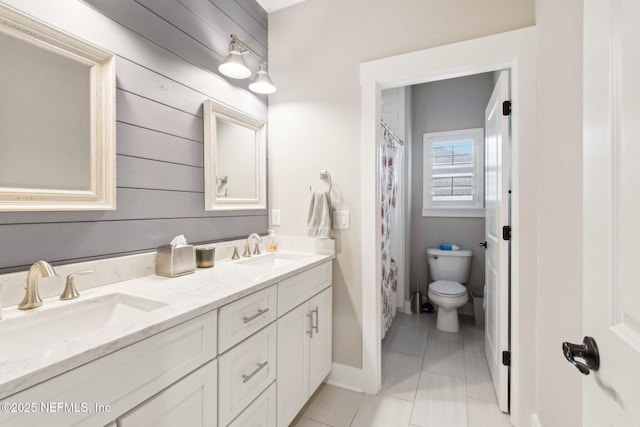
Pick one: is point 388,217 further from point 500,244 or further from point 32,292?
point 32,292

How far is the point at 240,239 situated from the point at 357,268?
32.1 inches

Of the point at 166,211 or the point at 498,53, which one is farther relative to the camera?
the point at 498,53

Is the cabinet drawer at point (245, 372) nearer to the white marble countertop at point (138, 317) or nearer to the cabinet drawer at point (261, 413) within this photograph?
the cabinet drawer at point (261, 413)

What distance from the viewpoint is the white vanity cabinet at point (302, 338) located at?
1415mm

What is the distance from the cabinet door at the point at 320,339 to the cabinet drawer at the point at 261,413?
394 mm

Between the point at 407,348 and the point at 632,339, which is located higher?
the point at 632,339

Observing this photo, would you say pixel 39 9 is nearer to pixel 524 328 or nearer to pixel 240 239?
pixel 240 239

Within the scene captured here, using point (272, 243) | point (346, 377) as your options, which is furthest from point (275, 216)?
point (346, 377)

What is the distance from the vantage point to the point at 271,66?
223cm

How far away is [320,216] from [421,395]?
1334 mm

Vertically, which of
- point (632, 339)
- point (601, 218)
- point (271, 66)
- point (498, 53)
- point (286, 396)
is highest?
point (271, 66)

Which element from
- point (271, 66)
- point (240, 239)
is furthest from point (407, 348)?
point (271, 66)

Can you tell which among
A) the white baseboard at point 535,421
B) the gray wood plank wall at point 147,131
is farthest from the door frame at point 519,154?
the gray wood plank wall at point 147,131

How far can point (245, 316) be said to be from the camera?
3.81 feet
